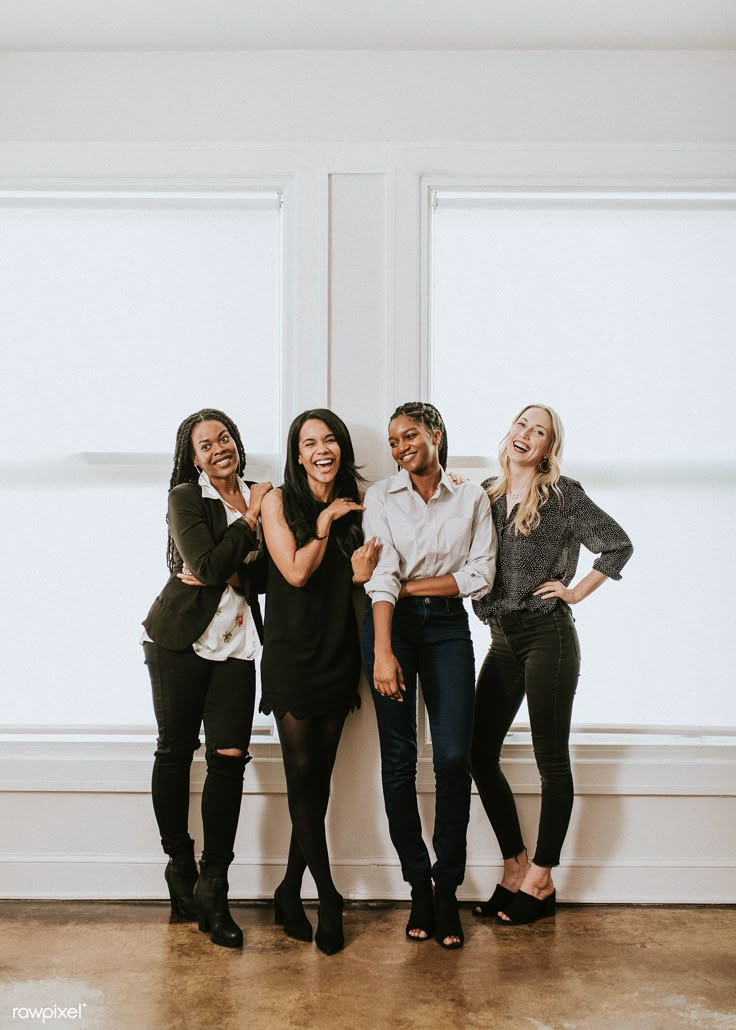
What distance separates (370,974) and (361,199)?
2.59 metres

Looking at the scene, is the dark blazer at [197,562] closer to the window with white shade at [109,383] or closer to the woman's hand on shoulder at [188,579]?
the woman's hand on shoulder at [188,579]

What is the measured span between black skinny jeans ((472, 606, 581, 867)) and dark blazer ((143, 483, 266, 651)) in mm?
917

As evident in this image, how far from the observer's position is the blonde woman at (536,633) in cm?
255

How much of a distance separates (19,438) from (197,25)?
1.64 meters

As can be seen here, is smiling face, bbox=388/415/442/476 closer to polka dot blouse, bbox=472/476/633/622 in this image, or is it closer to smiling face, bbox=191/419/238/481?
polka dot blouse, bbox=472/476/633/622

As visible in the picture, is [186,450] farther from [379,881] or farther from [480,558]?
[379,881]

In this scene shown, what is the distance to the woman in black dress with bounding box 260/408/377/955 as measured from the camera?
241 centimetres

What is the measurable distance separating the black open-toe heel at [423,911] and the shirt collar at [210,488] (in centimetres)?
139

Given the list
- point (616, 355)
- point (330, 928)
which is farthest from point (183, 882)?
point (616, 355)

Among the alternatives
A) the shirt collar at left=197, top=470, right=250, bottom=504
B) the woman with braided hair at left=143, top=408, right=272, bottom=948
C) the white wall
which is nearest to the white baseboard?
the white wall

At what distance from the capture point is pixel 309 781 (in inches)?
95.0

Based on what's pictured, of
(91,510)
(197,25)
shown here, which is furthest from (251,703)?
(197,25)

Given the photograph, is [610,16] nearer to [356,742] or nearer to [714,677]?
[714,677]

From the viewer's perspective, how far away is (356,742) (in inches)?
110
